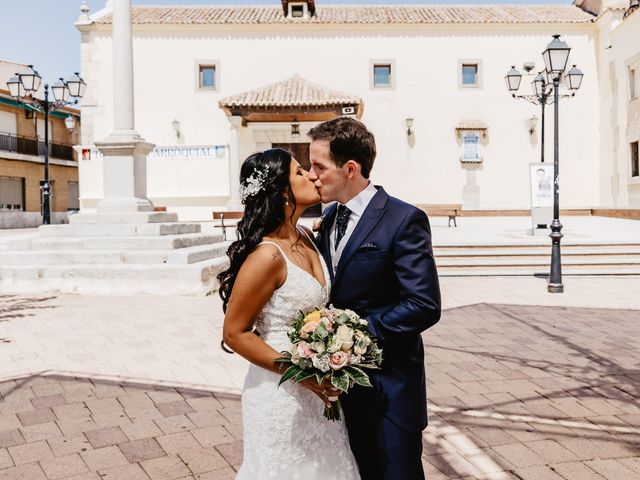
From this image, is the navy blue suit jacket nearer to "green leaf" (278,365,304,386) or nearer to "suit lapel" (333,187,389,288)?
"suit lapel" (333,187,389,288)

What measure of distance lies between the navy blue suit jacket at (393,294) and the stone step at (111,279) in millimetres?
7327

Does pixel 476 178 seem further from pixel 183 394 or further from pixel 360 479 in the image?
pixel 360 479

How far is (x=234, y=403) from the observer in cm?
435

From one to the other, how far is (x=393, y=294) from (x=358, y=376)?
0.35m

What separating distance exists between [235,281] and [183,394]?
8.95ft

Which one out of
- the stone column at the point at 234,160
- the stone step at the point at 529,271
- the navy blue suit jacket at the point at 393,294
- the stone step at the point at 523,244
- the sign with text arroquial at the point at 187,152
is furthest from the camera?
the sign with text arroquial at the point at 187,152

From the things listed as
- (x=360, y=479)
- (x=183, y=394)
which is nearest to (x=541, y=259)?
(x=183, y=394)

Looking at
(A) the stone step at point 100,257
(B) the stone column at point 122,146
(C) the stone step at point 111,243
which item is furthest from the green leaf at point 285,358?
(B) the stone column at point 122,146

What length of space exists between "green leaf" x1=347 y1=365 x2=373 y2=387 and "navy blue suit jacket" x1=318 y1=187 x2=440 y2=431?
156 millimetres

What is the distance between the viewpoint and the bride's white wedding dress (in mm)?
2219

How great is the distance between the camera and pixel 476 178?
2691cm

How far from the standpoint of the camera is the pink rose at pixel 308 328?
6.48ft

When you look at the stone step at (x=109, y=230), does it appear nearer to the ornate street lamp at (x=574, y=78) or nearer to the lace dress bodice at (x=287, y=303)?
the lace dress bodice at (x=287, y=303)

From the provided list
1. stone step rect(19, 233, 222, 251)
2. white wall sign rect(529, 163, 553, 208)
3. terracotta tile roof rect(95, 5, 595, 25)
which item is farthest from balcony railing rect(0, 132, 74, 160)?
white wall sign rect(529, 163, 553, 208)
